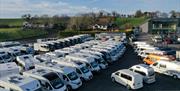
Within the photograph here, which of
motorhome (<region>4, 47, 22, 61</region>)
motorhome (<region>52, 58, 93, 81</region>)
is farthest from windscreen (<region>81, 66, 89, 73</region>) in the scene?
motorhome (<region>4, 47, 22, 61</region>)

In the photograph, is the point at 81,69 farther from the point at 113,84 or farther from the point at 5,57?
the point at 5,57

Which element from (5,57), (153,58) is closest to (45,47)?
(5,57)

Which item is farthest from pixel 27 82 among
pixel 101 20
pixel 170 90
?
pixel 101 20

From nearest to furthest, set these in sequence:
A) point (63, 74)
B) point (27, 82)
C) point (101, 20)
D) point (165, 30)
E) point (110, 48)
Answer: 1. point (27, 82)
2. point (63, 74)
3. point (110, 48)
4. point (165, 30)
5. point (101, 20)

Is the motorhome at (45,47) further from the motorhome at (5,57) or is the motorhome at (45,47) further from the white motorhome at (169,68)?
the white motorhome at (169,68)

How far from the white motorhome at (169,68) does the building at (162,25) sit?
54.8 m

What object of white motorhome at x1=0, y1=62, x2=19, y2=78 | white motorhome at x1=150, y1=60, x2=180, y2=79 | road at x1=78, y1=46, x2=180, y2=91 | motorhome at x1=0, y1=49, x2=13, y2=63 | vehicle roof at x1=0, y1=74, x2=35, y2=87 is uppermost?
vehicle roof at x1=0, y1=74, x2=35, y2=87

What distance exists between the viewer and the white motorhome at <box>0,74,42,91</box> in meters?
18.3

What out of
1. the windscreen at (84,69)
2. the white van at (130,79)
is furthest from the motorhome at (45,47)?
the white van at (130,79)

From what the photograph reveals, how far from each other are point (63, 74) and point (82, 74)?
2879 millimetres

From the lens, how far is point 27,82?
742 inches

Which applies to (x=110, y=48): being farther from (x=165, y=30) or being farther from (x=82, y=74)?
(x=165, y=30)

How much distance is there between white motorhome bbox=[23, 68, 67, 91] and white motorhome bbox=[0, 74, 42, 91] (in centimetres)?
135

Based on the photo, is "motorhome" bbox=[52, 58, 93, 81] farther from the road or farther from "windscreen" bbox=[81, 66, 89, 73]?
the road
